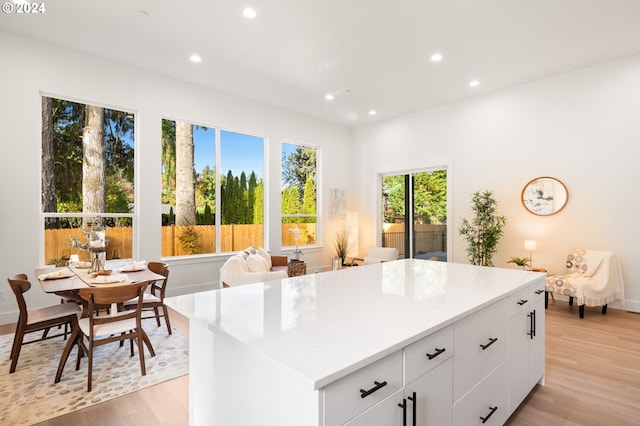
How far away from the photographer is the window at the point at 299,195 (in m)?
6.88

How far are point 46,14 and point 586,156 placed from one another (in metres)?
7.14

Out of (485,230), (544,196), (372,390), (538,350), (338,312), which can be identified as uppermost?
(544,196)

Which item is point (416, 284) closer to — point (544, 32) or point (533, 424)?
point (533, 424)

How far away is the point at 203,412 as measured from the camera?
143 cm

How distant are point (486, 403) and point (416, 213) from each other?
5.67m

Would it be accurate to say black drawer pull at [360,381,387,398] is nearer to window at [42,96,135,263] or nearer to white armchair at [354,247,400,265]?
window at [42,96,135,263]

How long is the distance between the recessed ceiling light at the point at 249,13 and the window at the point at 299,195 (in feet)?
11.2

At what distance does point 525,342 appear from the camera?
2109 mm

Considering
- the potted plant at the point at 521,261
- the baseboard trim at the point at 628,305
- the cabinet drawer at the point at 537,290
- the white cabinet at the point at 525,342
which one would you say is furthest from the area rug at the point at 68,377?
the baseboard trim at the point at 628,305

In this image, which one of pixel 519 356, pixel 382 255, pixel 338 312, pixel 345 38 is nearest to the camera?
pixel 338 312

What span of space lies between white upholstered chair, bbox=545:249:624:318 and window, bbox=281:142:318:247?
443cm

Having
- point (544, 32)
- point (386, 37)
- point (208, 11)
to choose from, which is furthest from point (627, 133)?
point (208, 11)

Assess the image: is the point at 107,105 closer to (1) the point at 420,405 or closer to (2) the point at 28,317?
(2) the point at 28,317

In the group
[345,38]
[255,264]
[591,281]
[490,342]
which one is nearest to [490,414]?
[490,342]
